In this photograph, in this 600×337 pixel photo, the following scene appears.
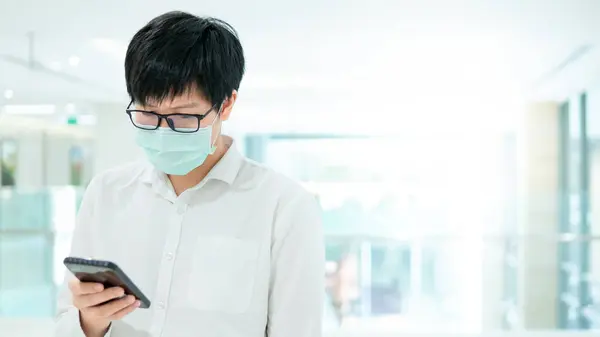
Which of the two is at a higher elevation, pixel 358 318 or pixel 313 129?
pixel 313 129

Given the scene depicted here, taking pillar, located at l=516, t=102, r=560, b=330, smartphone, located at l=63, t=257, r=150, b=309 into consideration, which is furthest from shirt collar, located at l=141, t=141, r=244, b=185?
pillar, located at l=516, t=102, r=560, b=330

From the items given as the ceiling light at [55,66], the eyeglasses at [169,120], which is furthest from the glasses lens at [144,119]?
the ceiling light at [55,66]

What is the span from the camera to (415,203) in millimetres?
Answer: 4008

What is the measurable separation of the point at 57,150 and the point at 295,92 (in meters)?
1.62

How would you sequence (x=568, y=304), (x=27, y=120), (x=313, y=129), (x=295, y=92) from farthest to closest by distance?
(x=568, y=304), (x=313, y=129), (x=295, y=92), (x=27, y=120)

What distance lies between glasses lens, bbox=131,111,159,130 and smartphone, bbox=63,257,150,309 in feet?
0.94

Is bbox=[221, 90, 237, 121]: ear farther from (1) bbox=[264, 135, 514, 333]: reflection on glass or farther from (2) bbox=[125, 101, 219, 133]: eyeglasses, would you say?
(1) bbox=[264, 135, 514, 333]: reflection on glass

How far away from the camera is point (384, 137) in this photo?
4031 mm

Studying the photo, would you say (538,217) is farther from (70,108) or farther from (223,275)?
(223,275)

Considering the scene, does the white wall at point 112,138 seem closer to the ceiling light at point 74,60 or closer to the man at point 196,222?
the ceiling light at point 74,60

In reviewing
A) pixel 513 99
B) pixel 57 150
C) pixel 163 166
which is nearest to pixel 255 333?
pixel 163 166

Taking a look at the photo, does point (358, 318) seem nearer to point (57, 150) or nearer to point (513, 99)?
point (513, 99)

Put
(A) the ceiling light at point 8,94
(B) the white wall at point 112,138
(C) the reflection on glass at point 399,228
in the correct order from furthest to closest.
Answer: (C) the reflection on glass at point 399,228 < (B) the white wall at point 112,138 < (A) the ceiling light at point 8,94

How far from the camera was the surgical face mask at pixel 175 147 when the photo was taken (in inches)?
41.3
